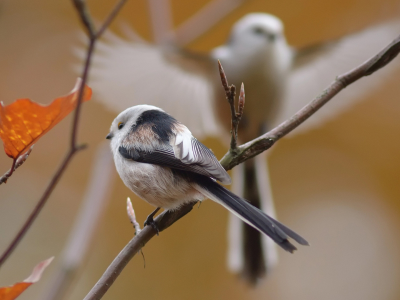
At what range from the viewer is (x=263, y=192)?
8.92ft

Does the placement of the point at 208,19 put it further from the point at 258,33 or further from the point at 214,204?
the point at 214,204

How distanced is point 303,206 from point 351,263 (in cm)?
78

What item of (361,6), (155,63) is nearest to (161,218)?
(155,63)

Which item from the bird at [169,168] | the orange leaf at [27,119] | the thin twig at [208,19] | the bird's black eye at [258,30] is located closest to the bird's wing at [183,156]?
the bird at [169,168]

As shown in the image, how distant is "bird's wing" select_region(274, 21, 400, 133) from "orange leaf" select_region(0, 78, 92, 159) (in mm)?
2238

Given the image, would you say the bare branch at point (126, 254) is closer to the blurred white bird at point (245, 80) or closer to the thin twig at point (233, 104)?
the thin twig at point (233, 104)

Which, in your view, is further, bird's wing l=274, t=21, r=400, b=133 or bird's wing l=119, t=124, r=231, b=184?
bird's wing l=274, t=21, r=400, b=133

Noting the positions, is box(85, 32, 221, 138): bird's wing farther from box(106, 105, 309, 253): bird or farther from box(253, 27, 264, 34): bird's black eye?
box(106, 105, 309, 253): bird

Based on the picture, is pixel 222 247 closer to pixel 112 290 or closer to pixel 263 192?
pixel 112 290

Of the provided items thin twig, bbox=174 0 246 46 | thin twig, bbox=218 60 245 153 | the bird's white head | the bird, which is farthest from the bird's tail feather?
thin twig, bbox=174 0 246 46

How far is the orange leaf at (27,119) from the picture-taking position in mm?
836

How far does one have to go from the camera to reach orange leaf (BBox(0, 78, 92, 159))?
2.74 ft

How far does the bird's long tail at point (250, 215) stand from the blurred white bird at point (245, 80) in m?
1.34

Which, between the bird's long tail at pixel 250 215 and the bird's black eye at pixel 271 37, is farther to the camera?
the bird's black eye at pixel 271 37
